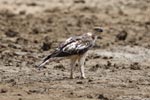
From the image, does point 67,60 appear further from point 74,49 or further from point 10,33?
point 10,33

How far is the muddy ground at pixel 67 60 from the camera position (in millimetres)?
11930

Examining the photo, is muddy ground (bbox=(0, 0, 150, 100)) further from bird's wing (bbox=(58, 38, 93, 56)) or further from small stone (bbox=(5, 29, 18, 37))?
bird's wing (bbox=(58, 38, 93, 56))

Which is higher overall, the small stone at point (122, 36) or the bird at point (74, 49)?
the bird at point (74, 49)

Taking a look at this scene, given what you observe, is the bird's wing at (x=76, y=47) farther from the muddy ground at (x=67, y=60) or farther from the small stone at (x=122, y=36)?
the small stone at (x=122, y=36)

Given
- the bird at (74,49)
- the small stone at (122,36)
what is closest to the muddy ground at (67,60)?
the small stone at (122,36)

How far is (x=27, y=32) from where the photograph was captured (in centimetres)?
2145

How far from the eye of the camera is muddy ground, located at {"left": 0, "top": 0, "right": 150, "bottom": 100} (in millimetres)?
11930

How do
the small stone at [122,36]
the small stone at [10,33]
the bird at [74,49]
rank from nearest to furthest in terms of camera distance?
the bird at [74,49], the small stone at [122,36], the small stone at [10,33]

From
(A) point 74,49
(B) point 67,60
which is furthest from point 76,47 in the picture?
(B) point 67,60

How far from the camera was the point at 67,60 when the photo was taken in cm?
1595

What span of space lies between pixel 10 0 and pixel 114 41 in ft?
29.6

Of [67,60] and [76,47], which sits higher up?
[76,47]

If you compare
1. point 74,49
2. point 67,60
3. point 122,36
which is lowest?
point 67,60

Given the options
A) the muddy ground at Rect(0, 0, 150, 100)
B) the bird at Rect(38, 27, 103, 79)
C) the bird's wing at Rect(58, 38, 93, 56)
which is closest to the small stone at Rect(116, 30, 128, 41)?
the muddy ground at Rect(0, 0, 150, 100)
